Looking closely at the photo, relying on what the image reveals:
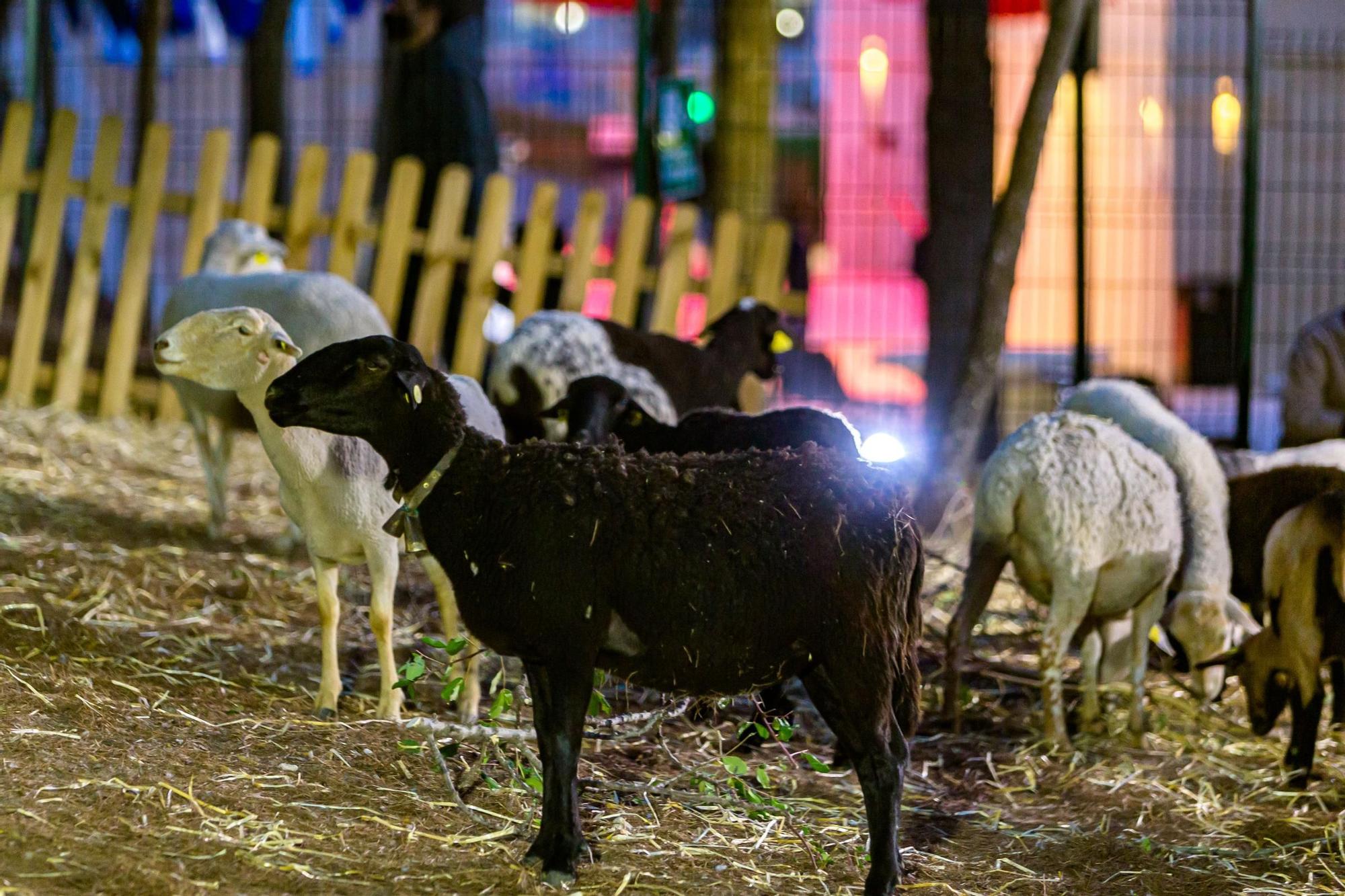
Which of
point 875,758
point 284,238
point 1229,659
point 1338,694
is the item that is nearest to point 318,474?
point 875,758

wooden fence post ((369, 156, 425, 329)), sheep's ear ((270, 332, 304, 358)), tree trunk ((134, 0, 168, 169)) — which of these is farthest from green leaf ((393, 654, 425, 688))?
tree trunk ((134, 0, 168, 169))

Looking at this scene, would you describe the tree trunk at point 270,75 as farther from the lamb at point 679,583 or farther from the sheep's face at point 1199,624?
the lamb at point 679,583

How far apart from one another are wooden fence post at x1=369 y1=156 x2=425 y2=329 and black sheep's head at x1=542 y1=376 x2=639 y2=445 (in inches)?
166

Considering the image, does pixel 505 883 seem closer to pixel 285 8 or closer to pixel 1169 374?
pixel 285 8

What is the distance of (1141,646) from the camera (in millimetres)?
5457

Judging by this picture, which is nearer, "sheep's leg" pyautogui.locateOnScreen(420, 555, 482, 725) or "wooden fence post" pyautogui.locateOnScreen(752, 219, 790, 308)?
"sheep's leg" pyautogui.locateOnScreen(420, 555, 482, 725)

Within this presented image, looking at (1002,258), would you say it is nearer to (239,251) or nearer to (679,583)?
(239,251)

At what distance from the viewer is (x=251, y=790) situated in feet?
12.1

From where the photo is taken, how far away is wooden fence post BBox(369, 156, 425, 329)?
9031 millimetres

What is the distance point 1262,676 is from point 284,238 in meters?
6.58

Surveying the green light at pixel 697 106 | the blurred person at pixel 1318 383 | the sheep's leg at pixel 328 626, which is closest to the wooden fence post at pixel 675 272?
the green light at pixel 697 106

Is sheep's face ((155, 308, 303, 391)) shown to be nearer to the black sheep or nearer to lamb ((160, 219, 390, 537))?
lamb ((160, 219, 390, 537))

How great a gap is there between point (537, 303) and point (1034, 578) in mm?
4707

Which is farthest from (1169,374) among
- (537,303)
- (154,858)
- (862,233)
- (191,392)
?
(154,858)
